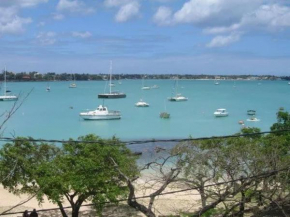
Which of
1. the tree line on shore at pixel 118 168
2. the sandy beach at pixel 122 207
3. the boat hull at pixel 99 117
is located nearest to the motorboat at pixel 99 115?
the boat hull at pixel 99 117

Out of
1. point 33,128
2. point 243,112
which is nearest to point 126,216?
point 33,128

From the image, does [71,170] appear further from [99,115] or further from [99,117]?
[99,117]

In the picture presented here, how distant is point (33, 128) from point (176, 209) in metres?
36.9

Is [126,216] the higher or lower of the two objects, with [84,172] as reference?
lower

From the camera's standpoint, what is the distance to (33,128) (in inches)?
2064

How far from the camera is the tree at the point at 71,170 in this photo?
1477 cm

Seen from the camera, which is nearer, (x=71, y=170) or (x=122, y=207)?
(x=71, y=170)

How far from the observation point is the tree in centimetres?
1477

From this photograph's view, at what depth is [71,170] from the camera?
15.8 metres

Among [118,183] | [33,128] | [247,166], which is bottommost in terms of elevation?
[33,128]

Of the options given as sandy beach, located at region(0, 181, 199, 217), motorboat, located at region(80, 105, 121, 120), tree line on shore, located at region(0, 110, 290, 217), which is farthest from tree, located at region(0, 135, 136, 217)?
motorboat, located at region(80, 105, 121, 120)

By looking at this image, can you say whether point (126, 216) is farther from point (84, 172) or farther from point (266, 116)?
point (266, 116)

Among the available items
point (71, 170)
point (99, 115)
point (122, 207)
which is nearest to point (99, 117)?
point (99, 115)

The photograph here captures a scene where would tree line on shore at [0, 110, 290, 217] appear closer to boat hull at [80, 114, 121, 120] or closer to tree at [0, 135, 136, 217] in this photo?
tree at [0, 135, 136, 217]
